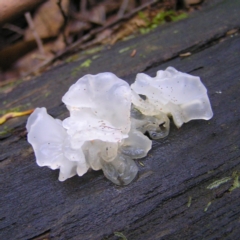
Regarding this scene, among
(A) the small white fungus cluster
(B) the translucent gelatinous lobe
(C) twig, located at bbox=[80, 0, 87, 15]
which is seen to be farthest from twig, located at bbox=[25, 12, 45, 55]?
(B) the translucent gelatinous lobe

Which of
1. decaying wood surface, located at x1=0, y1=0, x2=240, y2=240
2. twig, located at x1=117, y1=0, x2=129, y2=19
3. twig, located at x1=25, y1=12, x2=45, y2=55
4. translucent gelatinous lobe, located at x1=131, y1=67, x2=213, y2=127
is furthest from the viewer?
twig, located at x1=117, y1=0, x2=129, y2=19

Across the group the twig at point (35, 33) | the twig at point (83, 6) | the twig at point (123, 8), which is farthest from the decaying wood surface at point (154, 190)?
the twig at point (83, 6)

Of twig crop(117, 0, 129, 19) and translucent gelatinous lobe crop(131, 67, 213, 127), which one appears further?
twig crop(117, 0, 129, 19)

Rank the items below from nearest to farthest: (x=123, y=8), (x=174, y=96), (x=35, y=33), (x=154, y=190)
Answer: (x=154, y=190), (x=174, y=96), (x=35, y=33), (x=123, y=8)

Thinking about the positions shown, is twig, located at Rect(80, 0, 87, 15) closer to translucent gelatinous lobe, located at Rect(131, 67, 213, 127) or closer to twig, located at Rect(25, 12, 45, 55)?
twig, located at Rect(25, 12, 45, 55)

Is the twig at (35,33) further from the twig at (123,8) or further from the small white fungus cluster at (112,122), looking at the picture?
the small white fungus cluster at (112,122)

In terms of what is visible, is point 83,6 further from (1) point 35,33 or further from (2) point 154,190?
(2) point 154,190

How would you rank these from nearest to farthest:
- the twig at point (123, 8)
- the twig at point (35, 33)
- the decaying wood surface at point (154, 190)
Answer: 1. the decaying wood surface at point (154, 190)
2. the twig at point (35, 33)
3. the twig at point (123, 8)

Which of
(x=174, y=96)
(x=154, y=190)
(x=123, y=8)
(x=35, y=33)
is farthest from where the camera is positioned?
(x=123, y=8)

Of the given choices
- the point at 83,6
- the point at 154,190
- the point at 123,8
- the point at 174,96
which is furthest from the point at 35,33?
the point at 154,190

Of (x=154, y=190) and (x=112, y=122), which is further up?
(x=112, y=122)
